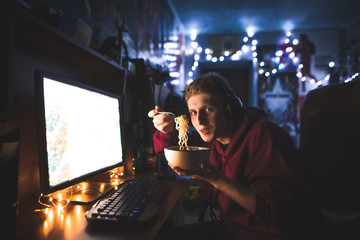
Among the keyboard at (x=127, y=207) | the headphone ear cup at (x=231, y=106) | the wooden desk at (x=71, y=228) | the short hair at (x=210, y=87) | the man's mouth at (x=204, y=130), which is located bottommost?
the wooden desk at (x=71, y=228)

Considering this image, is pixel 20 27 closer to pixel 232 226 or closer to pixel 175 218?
pixel 232 226

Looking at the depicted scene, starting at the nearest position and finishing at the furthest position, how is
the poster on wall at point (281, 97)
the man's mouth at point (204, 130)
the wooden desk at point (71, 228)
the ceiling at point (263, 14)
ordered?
the wooden desk at point (71, 228) < the man's mouth at point (204, 130) < the ceiling at point (263, 14) < the poster on wall at point (281, 97)

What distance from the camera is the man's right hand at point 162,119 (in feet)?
3.48

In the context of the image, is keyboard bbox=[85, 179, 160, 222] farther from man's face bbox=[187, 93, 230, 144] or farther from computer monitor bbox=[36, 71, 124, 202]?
man's face bbox=[187, 93, 230, 144]

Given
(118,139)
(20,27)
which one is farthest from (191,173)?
(20,27)

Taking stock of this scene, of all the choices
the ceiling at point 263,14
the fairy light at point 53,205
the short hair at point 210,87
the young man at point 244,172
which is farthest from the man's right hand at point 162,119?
the ceiling at point 263,14

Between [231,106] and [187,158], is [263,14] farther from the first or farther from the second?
[187,158]

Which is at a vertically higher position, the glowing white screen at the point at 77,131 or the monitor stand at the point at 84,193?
the glowing white screen at the point at 77,131

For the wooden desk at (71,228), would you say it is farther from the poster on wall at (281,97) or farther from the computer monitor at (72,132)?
the poster on wall at (281,97)

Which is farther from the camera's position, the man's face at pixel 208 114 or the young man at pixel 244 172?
the man's face at pixel 208 114

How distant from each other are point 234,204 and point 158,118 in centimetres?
53

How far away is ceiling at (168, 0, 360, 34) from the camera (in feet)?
11.4

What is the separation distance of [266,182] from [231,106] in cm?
34

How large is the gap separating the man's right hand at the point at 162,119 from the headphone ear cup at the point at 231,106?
31 centimetres
